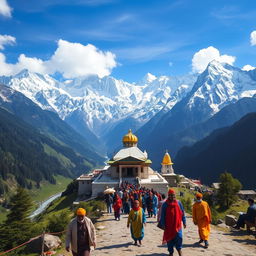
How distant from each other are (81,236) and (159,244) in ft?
21.0

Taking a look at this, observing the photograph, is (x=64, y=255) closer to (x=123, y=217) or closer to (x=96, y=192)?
(x=123, y=217)

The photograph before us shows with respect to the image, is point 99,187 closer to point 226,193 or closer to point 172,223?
point 226,193

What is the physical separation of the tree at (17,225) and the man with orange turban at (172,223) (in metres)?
17.7

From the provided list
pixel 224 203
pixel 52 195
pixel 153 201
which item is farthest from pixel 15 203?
pixel 52 195

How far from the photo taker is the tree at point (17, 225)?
27156 mm

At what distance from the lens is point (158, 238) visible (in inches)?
696

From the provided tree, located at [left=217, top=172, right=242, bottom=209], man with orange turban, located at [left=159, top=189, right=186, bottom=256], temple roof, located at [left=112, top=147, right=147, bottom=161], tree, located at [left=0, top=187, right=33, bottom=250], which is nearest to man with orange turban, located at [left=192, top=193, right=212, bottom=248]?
man with orange turban, located at [left=159, top=189, right=186, bottom=256]

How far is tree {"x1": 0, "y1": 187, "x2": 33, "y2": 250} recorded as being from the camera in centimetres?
2716

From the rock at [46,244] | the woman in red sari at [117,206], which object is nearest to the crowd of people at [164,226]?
the rock at [46,244]

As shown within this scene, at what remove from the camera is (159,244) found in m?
16.1

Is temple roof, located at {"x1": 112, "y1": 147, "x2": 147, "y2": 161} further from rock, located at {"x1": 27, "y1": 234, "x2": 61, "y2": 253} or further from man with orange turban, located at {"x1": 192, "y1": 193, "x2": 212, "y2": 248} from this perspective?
man with orange turban, located at {"x1": 192, "y1": 193, "x2": 212, "y2": 248}

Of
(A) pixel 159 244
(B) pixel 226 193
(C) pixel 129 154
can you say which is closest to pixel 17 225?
(A) pixel 159 244

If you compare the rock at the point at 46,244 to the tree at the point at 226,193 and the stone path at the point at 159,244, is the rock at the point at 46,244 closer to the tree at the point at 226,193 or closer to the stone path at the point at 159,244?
the stone path at the point at 159,244

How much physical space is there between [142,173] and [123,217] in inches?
1293
